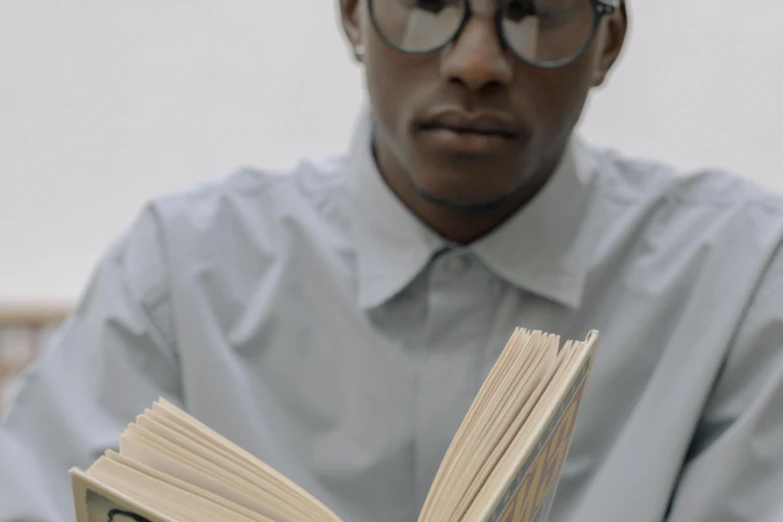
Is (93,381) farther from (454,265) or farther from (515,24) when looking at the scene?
(515,24)

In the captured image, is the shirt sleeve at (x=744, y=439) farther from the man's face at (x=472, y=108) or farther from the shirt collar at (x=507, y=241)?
the man's face at (x=472, y=108)

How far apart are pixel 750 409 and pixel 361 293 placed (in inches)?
16.2

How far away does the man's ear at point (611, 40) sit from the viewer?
3.38 ft

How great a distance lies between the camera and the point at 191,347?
980 millimetres

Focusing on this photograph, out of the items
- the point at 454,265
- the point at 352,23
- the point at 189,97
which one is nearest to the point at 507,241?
the point at 454,265

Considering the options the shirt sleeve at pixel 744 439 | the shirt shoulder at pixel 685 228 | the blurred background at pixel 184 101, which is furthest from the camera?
the blurred background at pixel 184 101

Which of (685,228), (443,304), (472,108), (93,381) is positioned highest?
(472,108)

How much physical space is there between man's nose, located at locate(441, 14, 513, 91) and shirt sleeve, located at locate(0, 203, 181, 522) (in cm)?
41

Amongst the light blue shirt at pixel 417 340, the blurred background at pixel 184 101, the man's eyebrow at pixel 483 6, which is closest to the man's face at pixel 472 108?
the man's eyebrow at pixel 483 6

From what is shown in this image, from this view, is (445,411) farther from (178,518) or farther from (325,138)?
(325,138)

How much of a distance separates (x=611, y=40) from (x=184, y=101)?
2.68ft

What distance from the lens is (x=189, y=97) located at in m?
1.59

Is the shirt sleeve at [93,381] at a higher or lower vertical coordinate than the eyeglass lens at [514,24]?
lower

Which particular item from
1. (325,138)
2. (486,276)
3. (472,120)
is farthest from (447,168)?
(325,138)
